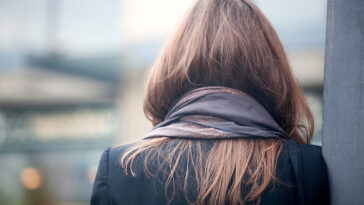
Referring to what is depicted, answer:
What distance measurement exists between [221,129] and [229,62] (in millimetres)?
253

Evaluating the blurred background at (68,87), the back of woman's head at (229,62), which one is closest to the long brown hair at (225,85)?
the back of woman's head at (229,62)

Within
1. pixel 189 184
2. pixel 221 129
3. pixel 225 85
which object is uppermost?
pixel 225 85

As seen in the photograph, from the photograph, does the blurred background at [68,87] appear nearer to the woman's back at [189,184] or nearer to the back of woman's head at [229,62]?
the back of woman's head at [229,62]

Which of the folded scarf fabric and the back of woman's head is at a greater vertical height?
the back of woman's head

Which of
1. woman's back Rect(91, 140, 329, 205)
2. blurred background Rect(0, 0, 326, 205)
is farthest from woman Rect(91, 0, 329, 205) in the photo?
blurred background Rect(0, 0, 326, 205)

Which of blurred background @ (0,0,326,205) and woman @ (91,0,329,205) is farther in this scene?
blurred background @ (0,0,326,205)

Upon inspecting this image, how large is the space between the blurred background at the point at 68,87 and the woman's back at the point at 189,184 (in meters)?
7.29

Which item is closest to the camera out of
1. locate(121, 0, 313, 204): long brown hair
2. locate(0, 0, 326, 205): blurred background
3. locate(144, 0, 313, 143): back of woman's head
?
locate(121, 0, 313, 204): long brown hair

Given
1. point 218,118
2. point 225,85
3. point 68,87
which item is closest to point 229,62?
point 225,85

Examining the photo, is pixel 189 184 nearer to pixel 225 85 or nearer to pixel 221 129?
pixel 221 129

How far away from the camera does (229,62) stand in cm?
161

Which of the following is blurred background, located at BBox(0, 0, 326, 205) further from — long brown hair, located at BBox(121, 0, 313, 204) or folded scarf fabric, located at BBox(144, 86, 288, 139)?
folded scarf fabric, located at BBox(144, 86, 288, 139)

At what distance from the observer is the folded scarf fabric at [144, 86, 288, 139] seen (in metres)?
1.50

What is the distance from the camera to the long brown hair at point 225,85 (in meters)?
1.46
